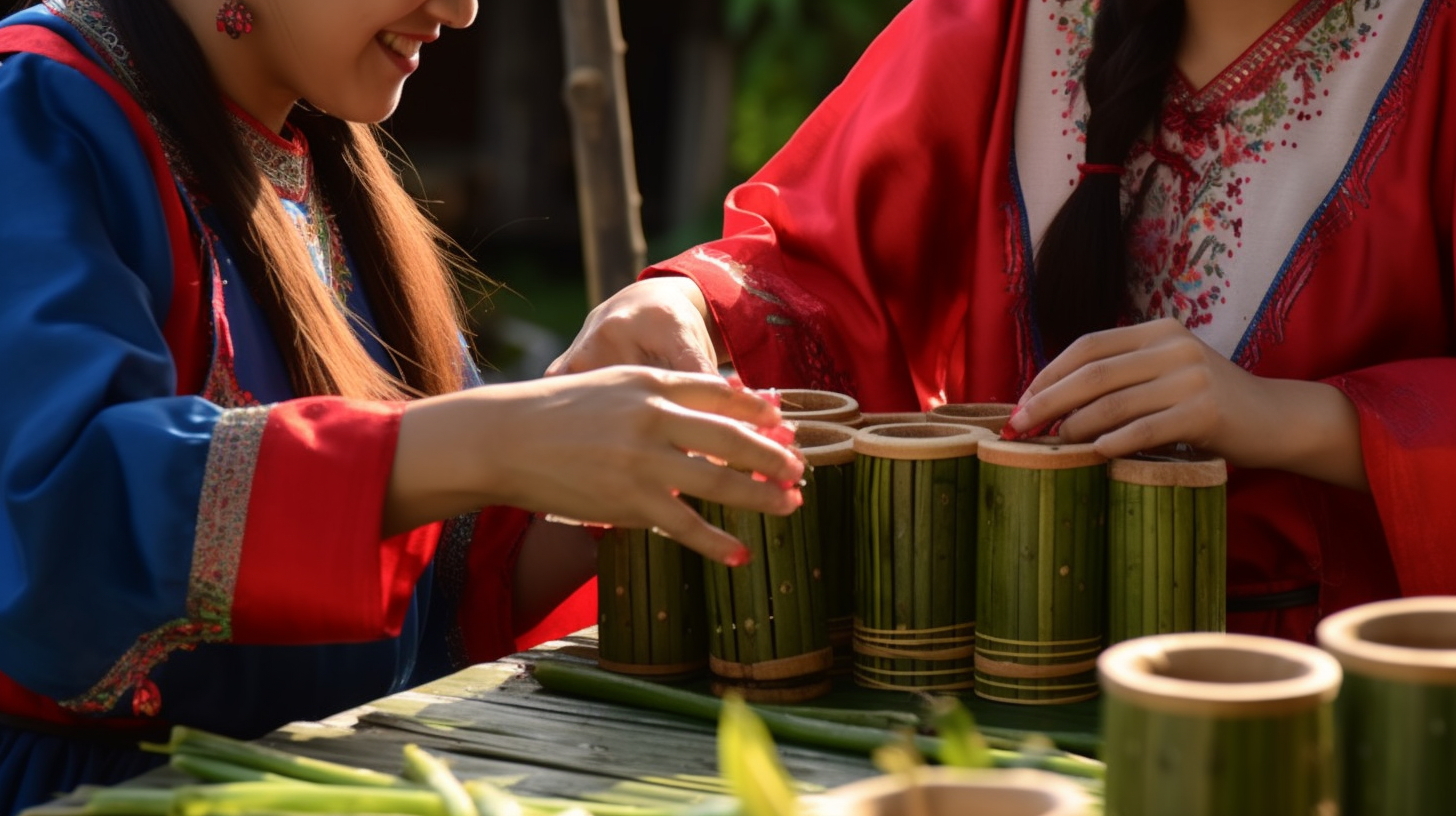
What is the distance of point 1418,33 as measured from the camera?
1972 millimetres

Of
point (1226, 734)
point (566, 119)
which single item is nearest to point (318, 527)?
point (1226, 734)

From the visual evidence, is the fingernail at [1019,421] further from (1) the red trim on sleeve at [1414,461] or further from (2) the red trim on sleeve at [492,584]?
(2) the red trim on sleeve at [492,584]

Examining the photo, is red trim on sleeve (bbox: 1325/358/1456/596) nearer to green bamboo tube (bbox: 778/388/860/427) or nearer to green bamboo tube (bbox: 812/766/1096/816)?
green bamboo tube (bbox: 778/388/860/427)

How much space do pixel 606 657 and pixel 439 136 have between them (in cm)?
867

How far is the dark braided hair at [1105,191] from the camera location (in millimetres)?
2061

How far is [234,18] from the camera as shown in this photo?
6.18 ft

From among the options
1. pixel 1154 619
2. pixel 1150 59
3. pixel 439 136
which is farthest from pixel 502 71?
pixel 1154 619

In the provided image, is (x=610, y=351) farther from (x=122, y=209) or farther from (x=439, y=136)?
(x=439, y=136)

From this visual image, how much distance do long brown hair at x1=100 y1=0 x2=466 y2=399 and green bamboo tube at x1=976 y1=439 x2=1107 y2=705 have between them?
31.2 inches

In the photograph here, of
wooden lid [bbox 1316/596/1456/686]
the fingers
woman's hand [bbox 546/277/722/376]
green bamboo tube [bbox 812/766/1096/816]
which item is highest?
woman's hand [bbox 546/277/722/376]

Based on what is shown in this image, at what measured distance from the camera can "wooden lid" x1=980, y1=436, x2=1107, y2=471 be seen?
5.24ft

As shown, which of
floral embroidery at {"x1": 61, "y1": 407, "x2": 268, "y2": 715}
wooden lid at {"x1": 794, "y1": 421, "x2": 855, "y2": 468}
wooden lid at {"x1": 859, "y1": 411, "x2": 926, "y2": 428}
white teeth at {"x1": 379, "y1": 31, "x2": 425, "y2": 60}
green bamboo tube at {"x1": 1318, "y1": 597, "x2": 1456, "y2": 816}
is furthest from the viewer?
white teeth at {"x1": 379, "y1": 31, "x2": 425, "y2": 60}

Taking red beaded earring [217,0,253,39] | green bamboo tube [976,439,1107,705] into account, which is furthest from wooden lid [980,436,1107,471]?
red beaded earring [217,0,253,39]

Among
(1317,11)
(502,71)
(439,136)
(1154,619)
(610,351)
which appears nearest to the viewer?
(1154,619)
